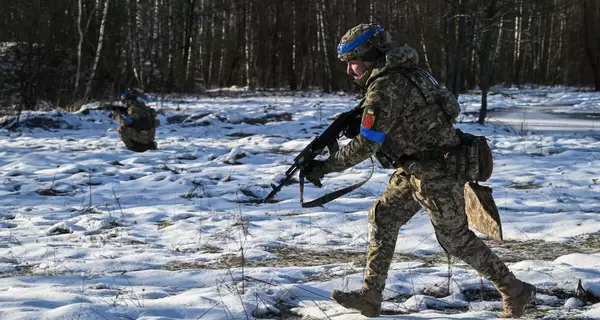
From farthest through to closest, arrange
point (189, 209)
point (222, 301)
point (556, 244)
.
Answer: point (189, 209) → point (556, 244) → point (222, 301)

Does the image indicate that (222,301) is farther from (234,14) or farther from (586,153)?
(234,14)

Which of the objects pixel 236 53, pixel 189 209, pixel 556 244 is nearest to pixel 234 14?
pixel 236 53

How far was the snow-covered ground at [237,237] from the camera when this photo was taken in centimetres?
387

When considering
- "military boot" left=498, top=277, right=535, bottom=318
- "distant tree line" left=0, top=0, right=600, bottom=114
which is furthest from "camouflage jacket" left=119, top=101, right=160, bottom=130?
"military boot" left=498, top=277, right=535, bottom=318

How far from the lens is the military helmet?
333cm

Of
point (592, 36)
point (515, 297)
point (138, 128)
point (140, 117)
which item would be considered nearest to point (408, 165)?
point (515, 297)

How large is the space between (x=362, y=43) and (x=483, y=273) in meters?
1.38

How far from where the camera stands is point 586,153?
33.5ft

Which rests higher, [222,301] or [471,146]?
[471,146]

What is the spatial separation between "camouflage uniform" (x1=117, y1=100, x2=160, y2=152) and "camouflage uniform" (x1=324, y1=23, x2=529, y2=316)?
7.98 metres

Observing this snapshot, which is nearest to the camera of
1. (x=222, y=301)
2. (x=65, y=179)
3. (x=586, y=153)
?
(x=222, y=301)

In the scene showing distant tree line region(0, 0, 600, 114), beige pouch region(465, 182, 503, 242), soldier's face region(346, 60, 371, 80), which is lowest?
beige pouch region(465, 182, 503, 242)

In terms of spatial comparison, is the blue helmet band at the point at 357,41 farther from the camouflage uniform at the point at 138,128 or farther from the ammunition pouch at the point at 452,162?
the camouflage uniform at the point at 138,128

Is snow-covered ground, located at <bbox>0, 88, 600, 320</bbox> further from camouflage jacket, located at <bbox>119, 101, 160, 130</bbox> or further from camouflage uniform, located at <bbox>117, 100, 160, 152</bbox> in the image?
camouflage jacket, located at <bbox>119, 101, 160, 130</bbox>
